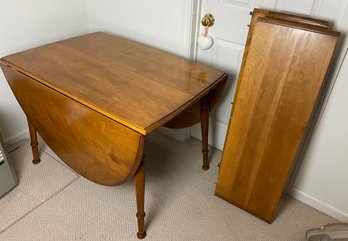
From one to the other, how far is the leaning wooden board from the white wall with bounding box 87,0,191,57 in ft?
1.49

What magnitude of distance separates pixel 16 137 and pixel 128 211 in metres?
0.90

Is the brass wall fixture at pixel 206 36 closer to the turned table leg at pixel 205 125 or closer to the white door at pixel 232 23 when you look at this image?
the white door at pixel 232 23

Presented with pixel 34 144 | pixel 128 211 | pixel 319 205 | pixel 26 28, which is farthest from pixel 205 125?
pixel 26 28

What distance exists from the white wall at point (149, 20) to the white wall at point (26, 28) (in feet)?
0.45

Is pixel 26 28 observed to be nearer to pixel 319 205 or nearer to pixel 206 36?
pixel 206 36

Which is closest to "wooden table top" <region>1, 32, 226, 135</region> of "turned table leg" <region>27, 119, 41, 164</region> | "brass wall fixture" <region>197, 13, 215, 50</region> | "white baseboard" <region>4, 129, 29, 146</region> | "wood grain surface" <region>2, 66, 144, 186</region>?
"wood grain surface" <region>2, 66, 144, 186</region>

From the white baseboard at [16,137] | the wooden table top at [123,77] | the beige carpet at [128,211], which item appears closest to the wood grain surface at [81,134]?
the wooden table top at [123,77]

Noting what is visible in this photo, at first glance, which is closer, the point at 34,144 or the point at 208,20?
the point at 208,20

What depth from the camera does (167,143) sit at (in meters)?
1.92

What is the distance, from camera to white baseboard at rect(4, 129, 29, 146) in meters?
1.78

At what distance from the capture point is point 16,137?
181cm

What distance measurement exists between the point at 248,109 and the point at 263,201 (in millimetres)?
478

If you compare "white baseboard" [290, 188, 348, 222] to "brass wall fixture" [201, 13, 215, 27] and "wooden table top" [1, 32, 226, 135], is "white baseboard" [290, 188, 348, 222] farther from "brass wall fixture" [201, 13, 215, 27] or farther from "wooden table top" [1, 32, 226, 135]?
"brass wall fixture" [201, 13, 215, 27]

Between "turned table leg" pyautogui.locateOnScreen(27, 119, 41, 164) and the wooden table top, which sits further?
"turned table leg" pyautogui.locateOnScreen(27, 119, 41, 164)
